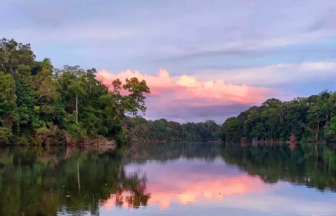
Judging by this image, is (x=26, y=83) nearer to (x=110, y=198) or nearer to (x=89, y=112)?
(x=89, y=112)

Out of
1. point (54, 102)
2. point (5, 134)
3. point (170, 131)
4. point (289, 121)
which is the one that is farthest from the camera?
point (170, 131)

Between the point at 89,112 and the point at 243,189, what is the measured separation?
1733 inches

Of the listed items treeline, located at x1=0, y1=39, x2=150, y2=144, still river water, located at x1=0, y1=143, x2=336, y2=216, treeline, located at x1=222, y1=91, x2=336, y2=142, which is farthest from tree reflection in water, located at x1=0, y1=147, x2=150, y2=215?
treeline, located at x1=222, y1=91, x2=336, y2=142

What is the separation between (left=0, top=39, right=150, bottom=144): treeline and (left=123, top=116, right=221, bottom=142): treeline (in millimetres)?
41012

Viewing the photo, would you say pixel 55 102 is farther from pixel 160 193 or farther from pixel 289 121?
pixel 289 121

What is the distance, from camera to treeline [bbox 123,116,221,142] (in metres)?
109

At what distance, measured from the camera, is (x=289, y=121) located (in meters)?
94.8

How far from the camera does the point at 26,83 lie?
46750 millimetres

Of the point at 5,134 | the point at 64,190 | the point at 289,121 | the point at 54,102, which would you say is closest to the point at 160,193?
the point at 64,190

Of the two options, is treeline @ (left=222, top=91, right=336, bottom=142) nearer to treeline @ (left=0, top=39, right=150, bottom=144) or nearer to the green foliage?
treeline @ (left=0, top=39, right=150, bottom=144)

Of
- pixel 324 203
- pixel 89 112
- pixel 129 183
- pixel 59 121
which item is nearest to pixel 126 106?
pixel 89 112

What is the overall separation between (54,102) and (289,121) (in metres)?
64.3

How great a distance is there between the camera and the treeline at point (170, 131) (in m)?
109

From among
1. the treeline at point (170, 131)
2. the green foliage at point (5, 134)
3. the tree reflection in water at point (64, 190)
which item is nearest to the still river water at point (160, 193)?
the tree reflection in water at point (64, 190)
